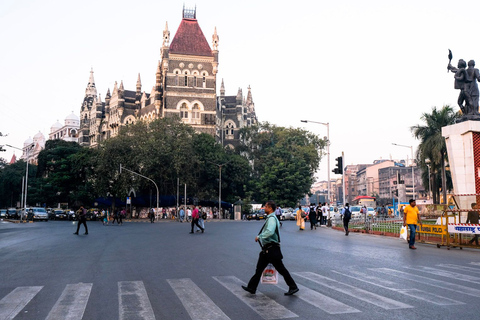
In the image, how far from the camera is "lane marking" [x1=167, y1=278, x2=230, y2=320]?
21.3ft

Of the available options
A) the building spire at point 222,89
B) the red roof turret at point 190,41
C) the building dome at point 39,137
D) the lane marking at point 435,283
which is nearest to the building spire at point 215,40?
the red roof turret at point 190,41

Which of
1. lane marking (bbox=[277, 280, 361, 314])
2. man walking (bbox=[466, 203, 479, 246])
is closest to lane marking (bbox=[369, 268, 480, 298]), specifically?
lane marking (bbox=[277, 280, 361, 314])

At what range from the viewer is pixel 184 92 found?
287ft

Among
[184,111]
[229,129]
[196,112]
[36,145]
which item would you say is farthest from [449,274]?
[36,145]

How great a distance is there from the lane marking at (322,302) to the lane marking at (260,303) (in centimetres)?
55

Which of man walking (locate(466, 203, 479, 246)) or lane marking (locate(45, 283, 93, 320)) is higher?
man walking (locate(466, 203, 479, 246))

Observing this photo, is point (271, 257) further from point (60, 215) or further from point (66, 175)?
point (66, 175)

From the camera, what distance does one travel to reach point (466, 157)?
2130 cm

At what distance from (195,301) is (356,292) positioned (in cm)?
280

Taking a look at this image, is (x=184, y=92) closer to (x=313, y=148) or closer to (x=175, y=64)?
(x=175, y=64)

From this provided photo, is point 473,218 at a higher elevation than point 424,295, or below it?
higher

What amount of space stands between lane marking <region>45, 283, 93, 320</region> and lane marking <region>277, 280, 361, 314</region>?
3.41 m

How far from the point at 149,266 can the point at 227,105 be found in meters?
106

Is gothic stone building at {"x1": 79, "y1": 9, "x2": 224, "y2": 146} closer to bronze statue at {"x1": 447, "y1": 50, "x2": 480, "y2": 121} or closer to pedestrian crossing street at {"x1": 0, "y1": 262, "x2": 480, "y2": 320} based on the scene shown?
bronze statue at {"x1": 447, "y1": 50, "x2": 480, "y2": 121}
